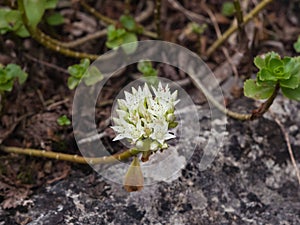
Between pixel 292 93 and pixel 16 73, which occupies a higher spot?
pixel 292 93

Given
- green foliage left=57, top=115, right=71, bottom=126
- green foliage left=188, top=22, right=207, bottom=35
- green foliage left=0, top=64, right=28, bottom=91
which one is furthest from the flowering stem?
green foliage left=188, top=22, right=207, bottom=35

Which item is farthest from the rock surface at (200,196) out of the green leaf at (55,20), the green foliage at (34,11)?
the green leaf at (55,20)

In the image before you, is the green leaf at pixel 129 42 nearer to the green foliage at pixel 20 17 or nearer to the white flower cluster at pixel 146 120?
the green foliage at pixel 20 17

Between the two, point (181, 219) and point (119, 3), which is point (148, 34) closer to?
point (119, 3)

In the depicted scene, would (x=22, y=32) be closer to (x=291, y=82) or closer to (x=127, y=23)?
(x=127, y=23)

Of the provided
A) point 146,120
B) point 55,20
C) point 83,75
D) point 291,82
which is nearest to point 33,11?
point 55,20
